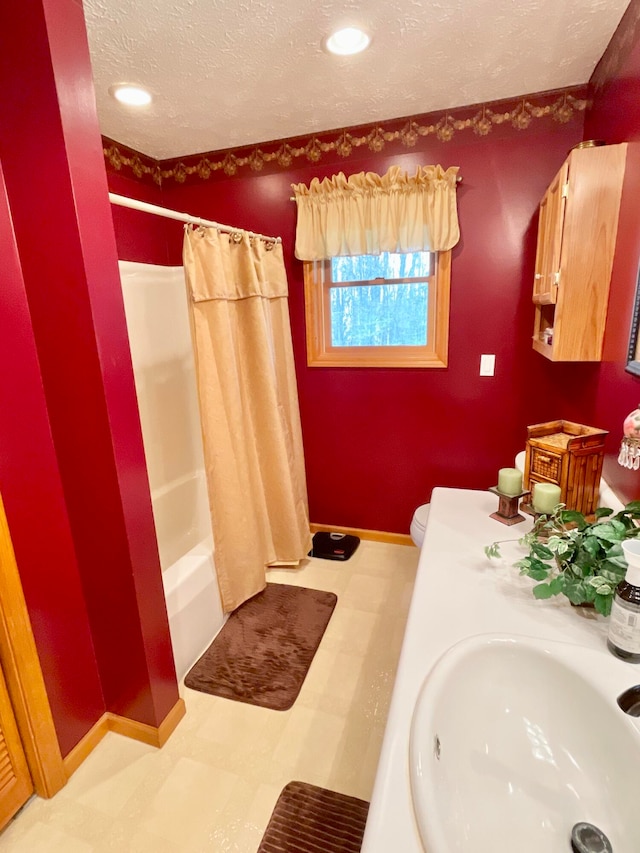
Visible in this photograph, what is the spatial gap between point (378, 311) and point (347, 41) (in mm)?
1236

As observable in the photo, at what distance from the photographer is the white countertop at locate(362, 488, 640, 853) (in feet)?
2.05

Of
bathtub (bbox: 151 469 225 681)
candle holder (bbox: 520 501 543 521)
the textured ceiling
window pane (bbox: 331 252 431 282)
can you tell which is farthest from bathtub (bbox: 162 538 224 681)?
the textured ceiling

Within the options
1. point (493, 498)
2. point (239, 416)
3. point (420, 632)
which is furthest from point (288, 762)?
point (239, 416)

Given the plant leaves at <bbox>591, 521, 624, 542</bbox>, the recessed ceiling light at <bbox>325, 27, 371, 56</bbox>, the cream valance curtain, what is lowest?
the plant leaves at <bbox>591, 521, 624, 542</bbox>

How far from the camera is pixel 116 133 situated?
2176 mm

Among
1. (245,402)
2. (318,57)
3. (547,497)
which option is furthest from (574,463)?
(318,57)

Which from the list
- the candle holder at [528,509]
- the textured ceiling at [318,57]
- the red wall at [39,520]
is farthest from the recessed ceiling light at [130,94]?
the candle holder at [528,509]

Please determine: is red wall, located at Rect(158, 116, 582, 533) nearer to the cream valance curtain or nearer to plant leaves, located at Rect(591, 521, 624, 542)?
the cream valance curtain

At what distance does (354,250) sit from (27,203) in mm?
1550

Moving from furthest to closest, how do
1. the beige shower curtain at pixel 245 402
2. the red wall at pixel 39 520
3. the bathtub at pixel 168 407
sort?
the bathtub at pixel 168 407 < the beige shower curtain at pixel 245 402 < the red wall at pixel 39 520

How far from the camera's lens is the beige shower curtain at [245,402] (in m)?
1.92

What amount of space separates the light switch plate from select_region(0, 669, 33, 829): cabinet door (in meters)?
2.37

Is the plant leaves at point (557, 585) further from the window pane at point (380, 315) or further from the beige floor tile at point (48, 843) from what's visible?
the window pane at point (380, 315)

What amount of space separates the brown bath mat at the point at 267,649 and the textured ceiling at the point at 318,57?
2404mm
